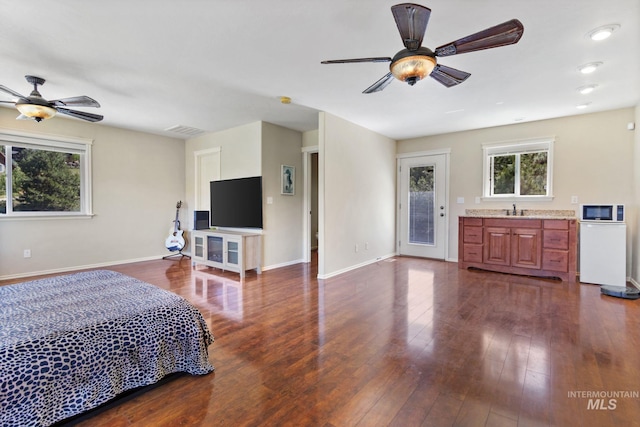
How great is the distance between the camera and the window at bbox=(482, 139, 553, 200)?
4.89 m

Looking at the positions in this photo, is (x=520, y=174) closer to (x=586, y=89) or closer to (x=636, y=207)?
(x=636, y=207)

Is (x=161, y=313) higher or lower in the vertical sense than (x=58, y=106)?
lower

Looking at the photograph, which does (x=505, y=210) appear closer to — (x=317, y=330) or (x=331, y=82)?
(x=331, y=82)

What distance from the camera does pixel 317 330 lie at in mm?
2670

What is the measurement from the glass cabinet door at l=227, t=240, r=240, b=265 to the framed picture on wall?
128 cm

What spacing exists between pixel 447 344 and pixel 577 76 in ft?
10.5

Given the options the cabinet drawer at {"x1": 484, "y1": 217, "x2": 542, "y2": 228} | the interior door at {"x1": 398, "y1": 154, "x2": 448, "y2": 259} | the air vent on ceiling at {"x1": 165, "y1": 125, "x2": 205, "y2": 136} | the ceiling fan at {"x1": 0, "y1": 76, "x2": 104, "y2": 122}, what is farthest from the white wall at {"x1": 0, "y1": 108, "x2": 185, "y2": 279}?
the cabinet drawer at {"x1": 484, "y1": 217, "x2": 542, "y2": 228}

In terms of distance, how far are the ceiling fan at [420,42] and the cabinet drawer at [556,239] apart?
3343mm

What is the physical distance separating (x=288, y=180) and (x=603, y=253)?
4830mm

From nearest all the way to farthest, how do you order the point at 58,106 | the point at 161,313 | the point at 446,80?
the point at 161,313 < the point at 446,80 < the point at 58,106

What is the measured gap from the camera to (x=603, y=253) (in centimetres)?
403

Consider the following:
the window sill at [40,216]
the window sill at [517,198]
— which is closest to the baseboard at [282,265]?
the window sill at [40,216]

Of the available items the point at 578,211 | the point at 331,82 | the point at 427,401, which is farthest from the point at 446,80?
the point at 578,211

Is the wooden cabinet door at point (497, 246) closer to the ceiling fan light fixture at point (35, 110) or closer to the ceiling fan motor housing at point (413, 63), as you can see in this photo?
the ceiling fan motor housing at point (413, 63)
